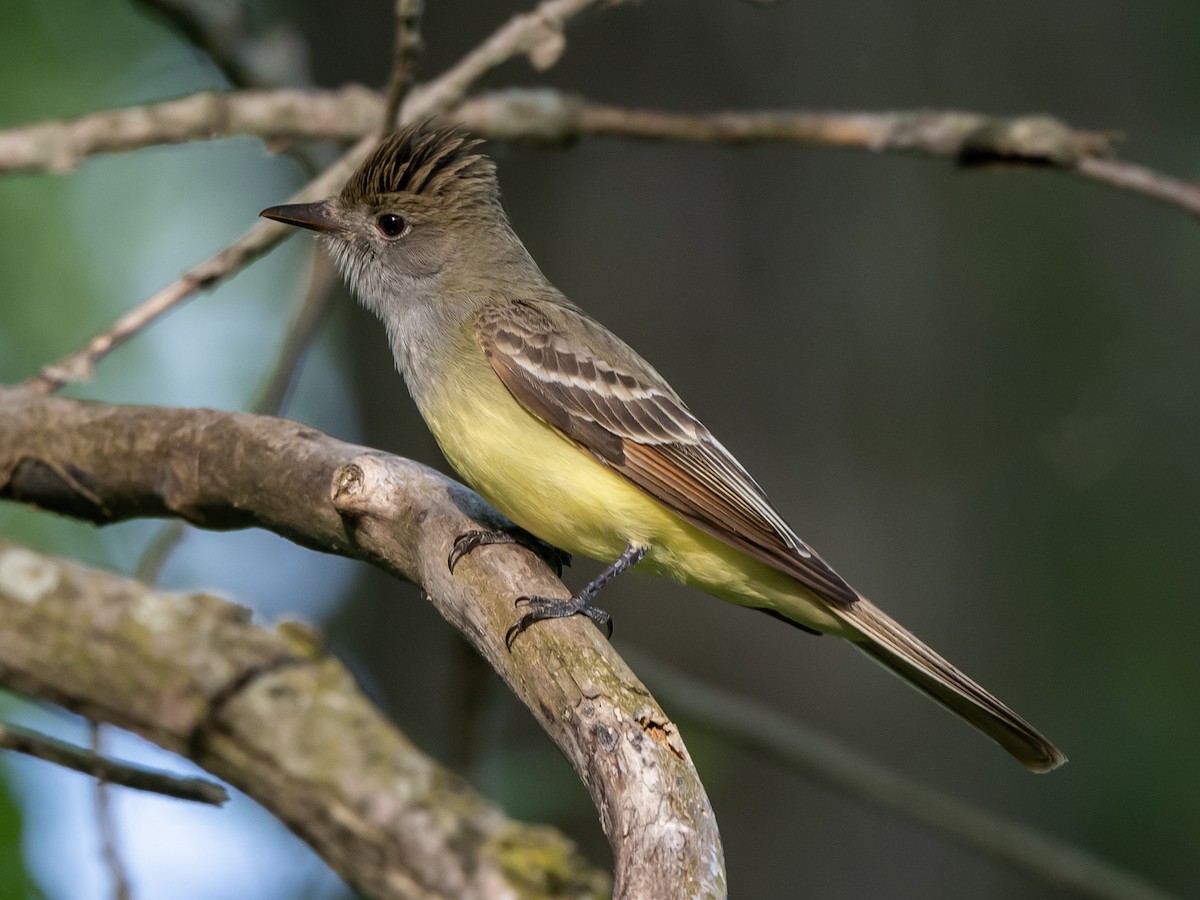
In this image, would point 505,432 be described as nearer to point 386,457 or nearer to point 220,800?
point 386,457

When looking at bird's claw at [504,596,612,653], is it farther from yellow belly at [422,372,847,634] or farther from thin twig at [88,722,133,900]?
thin twig at [88,722,133,900]

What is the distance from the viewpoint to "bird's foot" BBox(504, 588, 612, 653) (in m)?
3.16

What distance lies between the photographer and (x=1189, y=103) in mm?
8312

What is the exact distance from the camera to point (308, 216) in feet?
15.9

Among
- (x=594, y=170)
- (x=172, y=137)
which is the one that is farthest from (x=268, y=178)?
(x=172, y=137)

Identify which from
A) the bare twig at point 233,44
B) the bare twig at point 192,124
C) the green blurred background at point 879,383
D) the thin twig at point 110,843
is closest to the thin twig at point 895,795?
the green blurred background at point 879,383

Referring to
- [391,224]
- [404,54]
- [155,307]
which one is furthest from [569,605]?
[391,224]

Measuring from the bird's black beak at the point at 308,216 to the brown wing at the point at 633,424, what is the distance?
712 mm

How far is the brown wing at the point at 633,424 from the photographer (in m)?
4.17

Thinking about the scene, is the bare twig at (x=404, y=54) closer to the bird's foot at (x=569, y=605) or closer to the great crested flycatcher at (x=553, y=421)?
the great crested flycatcher at (x=553, y=421)

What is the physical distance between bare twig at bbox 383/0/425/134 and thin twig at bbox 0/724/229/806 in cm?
242

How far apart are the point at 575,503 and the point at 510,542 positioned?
32cm

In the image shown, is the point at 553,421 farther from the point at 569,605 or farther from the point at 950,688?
the point at 950,688

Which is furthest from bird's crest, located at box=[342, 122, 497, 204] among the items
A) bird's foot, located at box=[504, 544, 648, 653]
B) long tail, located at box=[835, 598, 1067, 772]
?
long tail, located at box=[835, 598, 1067, 772]
